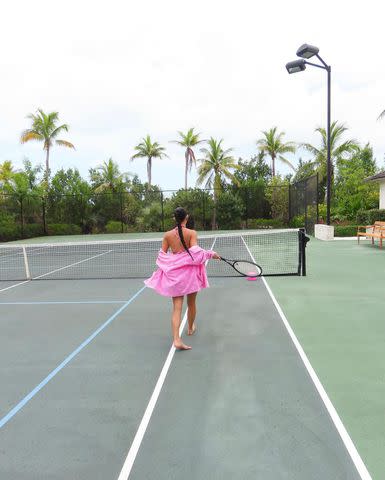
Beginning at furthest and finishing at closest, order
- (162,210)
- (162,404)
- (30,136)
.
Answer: (30,136) < (162,210) < (162,404)

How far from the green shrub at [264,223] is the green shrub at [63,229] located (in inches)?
487

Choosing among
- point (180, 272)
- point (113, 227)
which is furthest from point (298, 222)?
point (180, 272)

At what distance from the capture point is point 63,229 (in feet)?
93.1

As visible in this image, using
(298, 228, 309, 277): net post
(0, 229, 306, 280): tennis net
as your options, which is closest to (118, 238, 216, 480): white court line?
(0, 229, 306, 280): tennis net

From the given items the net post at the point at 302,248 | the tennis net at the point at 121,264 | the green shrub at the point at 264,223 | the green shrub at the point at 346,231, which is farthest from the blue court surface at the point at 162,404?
the green shrub at the point at 264,223

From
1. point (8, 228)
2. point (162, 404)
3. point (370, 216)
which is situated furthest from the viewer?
point (8, 228)

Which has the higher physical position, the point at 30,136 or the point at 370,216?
the point at 30,136

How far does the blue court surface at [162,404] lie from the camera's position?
7.89ft

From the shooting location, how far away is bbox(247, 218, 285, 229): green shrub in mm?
28203

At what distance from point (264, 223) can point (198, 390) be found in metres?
26.1

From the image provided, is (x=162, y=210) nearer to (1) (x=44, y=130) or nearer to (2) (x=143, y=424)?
(1) (x=44, y=130)

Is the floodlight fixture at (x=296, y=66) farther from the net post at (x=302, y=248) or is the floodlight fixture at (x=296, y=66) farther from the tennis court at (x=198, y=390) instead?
the tennis court at (x=198, y=390)

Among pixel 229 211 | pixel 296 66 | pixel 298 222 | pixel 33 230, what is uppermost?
pixel 296 66

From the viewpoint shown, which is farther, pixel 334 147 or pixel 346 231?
pixel 334 147
